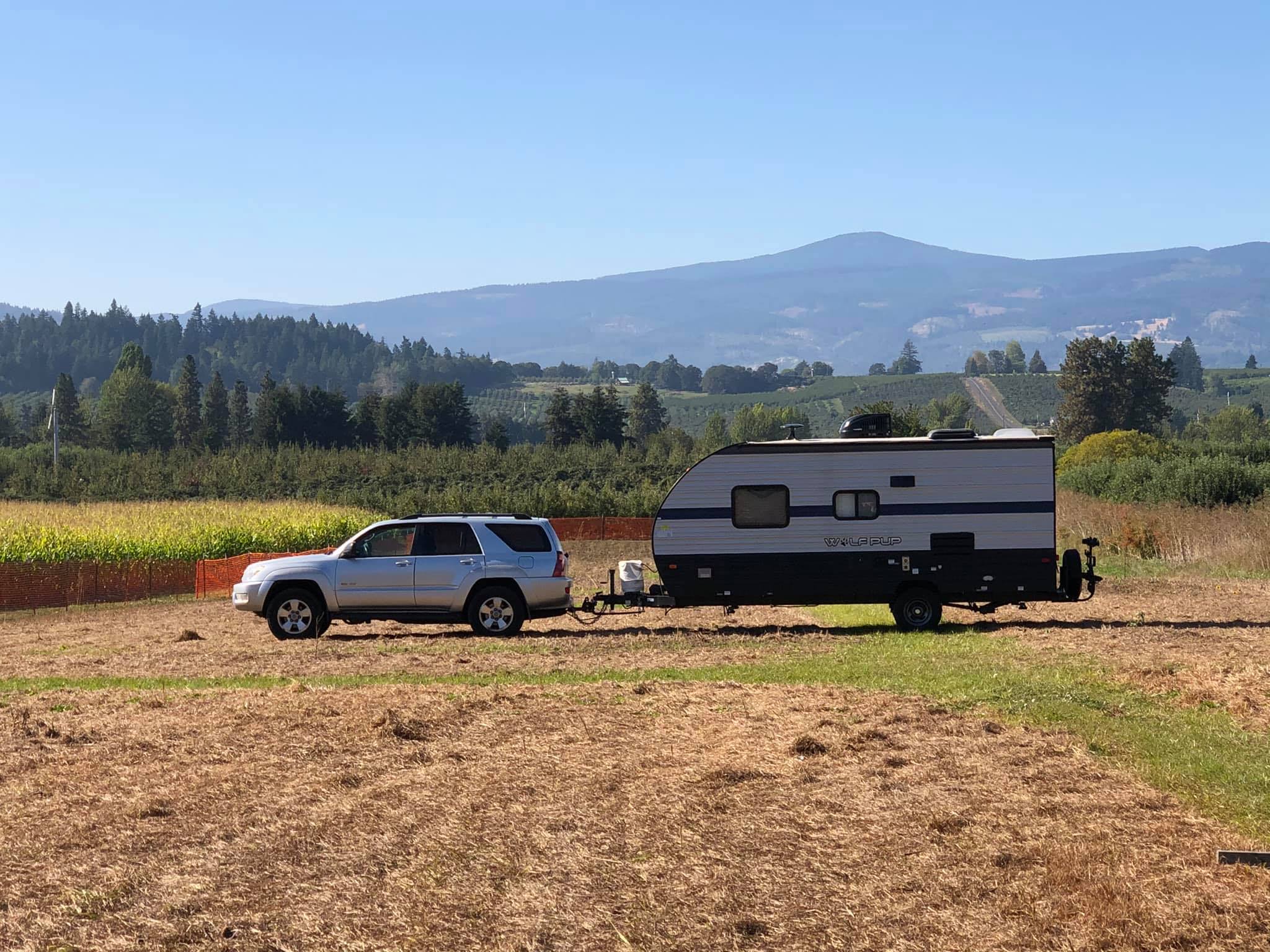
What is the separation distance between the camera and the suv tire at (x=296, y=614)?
21.8 meters

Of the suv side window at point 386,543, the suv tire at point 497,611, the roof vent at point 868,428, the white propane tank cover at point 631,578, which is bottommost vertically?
the suv tire at point 497,611

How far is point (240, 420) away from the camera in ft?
523

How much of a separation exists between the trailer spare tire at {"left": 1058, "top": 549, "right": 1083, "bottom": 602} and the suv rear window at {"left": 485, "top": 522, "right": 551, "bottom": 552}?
8.49 meters

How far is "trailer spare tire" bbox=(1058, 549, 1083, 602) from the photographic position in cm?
2214

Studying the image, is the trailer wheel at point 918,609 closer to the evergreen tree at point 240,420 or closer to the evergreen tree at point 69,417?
the evergreen tree at point 240,420

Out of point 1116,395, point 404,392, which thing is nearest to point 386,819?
point 1116,395

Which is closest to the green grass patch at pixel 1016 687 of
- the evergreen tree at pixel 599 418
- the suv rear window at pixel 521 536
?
the suv rear window at pixel 521 536

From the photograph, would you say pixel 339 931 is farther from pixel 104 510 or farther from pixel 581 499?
pixel 581 499

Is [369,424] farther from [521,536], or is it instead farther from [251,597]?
[521,536]

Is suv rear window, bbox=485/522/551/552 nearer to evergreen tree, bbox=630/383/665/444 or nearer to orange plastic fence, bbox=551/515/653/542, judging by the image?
orange plastic fence, bbox=551/515/653/542

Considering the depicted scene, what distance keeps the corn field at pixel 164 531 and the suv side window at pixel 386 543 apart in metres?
20.7

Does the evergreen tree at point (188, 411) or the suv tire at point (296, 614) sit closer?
the suv tire at point (296, 614)

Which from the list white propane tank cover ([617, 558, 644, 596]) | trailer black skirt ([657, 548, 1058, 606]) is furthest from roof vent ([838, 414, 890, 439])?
white propane tank cover ([617, 558, 644, 596])

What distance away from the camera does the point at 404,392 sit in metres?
142
